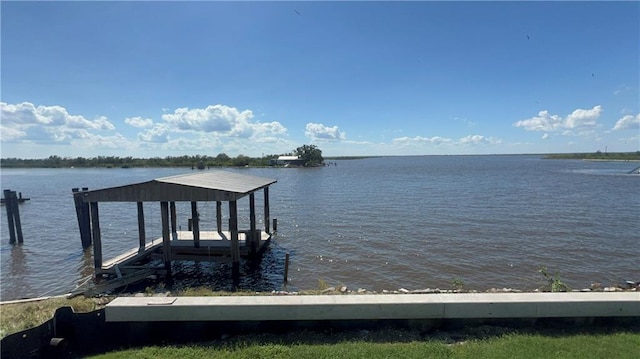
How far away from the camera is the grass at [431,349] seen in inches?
209

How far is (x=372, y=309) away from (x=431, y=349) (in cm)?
108

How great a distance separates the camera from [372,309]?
20.0 ft

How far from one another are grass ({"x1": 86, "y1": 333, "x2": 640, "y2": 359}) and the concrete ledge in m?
0.40

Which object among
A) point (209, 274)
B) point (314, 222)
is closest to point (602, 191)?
point (314, 222)

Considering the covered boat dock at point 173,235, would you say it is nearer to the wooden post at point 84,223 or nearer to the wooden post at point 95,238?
the wooden post at point 95,238

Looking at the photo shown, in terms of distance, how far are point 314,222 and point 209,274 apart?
38.3ft

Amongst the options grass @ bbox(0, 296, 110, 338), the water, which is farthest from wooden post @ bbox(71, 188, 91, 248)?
grass @ bbox(0, 296, 110, 338)

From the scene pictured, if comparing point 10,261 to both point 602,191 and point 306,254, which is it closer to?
point 306,254

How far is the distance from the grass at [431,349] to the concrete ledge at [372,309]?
400 mm

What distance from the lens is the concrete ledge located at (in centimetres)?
604

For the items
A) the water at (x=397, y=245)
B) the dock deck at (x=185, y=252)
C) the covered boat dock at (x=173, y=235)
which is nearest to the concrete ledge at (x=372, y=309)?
the covered boat dock at (x=173, y=235)

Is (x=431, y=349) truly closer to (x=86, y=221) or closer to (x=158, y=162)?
(x=86, y=221)

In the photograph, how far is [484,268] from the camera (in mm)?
15383

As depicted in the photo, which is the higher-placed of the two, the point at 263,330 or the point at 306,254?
the point at 263,330
